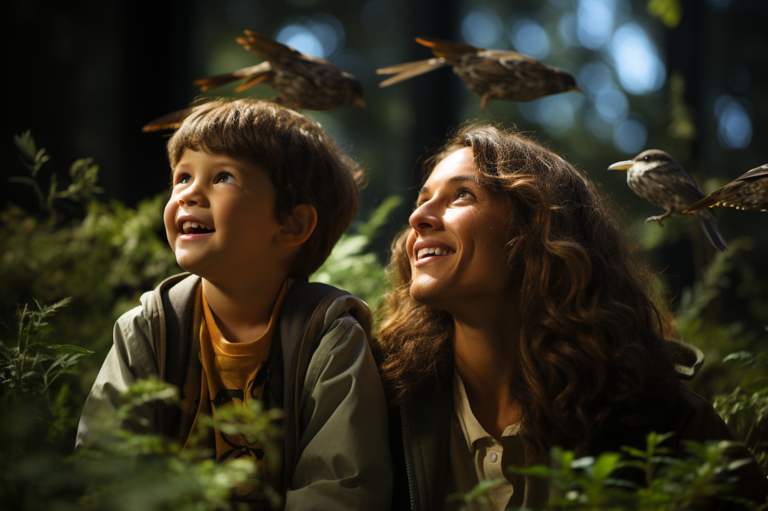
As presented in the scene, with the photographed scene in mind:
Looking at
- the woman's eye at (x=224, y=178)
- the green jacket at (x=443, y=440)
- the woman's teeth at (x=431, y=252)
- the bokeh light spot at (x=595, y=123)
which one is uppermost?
the bokeh light spot at (x=595, y=123)

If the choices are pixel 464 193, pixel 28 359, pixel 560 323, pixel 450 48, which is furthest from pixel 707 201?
pixel 28 359

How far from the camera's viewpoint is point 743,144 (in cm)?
274

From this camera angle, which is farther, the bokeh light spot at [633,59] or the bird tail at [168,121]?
the bokeh light spot at [633,59]

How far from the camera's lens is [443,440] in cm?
113

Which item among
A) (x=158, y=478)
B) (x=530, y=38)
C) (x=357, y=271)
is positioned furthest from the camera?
(x=530, y=38)

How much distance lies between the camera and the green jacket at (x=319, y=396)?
999 mm

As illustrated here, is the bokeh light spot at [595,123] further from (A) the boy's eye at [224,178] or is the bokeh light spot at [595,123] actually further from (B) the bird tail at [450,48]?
(A) the boy's eye at [224,178]

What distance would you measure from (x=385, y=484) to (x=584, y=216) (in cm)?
70

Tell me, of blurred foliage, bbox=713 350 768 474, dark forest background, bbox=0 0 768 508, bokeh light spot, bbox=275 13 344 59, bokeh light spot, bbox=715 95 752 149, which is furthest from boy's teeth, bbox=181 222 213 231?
bokeh light spot, bbox=715 95 752 149

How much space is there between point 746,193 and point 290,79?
0.88 m

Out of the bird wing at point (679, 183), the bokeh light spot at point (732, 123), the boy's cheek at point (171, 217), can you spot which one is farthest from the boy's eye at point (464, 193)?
the bokeh light spot at point (732, 123)

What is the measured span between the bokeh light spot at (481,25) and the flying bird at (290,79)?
1.83 meters

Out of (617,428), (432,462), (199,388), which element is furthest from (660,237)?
(199,388)

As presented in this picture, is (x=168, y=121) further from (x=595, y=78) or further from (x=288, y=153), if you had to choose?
(x=595, y=78)
